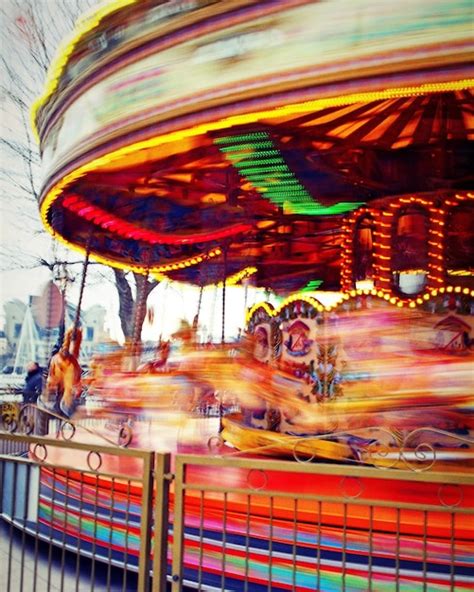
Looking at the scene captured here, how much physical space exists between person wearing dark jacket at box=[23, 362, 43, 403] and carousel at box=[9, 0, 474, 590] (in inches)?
12.9

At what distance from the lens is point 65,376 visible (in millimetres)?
7664

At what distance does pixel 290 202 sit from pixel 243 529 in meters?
3.60

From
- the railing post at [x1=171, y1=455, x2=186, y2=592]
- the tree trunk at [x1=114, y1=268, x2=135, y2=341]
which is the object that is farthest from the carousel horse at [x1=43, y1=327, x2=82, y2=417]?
the railing post at [x1=171, y1=455, x2=186, y2=592]

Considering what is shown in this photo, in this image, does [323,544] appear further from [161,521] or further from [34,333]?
[34,333]

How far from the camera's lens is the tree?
688 centimetres

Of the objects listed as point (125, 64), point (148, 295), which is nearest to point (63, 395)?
point (148, 295)

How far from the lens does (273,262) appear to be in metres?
8.12

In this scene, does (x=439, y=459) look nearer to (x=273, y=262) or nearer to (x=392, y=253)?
(x=392, y=253)

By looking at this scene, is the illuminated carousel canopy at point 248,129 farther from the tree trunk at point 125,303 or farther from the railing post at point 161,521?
the railing post at point 161,521

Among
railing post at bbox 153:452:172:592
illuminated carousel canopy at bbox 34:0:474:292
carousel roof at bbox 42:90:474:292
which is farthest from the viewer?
carousel roof at bbox 42:90:474:292

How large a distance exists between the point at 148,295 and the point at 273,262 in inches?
61.7

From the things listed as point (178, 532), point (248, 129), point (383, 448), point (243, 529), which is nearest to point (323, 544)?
point (243, 529)

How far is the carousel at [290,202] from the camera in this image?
3.00 m

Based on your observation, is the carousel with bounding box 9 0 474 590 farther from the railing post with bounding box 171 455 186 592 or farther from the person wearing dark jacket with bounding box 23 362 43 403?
the railing post with bounding box 171 455 186 592
